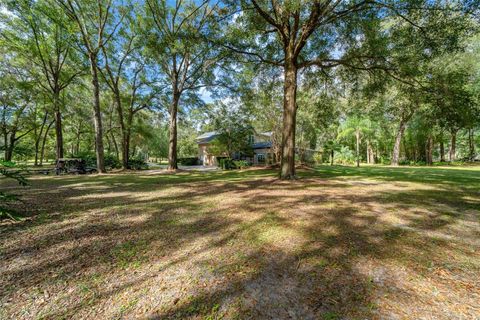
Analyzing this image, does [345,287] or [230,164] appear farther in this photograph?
[230,164]

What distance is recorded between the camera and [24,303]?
1837mm

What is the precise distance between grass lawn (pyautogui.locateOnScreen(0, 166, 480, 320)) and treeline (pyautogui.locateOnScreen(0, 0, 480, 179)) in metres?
2.82

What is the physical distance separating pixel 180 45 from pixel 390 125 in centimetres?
3202

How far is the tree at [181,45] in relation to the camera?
887 cm

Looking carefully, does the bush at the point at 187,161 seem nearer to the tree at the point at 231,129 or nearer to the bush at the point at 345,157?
the tree at the point at 231,129

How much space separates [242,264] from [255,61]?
1104cm

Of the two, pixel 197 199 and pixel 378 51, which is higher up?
pixel 378 51

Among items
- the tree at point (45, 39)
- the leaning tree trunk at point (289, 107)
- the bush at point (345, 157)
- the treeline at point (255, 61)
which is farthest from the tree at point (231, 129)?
the bush at point (345, 157)

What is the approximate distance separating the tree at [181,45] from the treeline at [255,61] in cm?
8

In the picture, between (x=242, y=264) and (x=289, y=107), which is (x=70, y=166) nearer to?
(x=289, y=107)

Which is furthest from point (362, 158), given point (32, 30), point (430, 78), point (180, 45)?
point (32, 30)

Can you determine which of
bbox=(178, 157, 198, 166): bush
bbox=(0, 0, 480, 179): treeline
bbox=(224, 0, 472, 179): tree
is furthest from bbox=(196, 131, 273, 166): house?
bbox=(224, 0, 472, 179): tree

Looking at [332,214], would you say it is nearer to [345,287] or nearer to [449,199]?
[345,287]

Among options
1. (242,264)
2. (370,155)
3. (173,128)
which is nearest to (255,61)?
(173,128)
